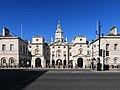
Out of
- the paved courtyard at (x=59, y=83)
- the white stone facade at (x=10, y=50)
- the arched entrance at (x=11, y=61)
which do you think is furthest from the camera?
the white stone facade at (x=10, y=50)

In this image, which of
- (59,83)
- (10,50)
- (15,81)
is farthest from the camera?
(10,50)

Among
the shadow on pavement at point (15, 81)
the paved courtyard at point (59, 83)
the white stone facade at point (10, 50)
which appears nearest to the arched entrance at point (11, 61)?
the white stone facade at point (10, 50)

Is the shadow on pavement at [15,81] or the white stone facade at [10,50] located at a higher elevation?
the white stone facade at [10,50]

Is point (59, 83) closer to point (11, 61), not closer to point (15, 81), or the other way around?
point (15, 81)

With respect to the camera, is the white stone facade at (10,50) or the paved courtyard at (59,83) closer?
the paved courtyard at (59,83)

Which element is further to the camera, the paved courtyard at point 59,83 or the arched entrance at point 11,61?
the arched entrance at point 11,61

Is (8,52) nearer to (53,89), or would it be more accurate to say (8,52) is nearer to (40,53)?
(40,53)

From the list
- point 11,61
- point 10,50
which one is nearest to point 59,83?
point 11,61

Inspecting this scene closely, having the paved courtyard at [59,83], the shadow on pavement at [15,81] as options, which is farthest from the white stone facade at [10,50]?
the paved courtyard at [59,83]

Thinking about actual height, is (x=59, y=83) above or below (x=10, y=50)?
below

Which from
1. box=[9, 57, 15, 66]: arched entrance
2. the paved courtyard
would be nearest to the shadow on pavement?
the paved courtyard

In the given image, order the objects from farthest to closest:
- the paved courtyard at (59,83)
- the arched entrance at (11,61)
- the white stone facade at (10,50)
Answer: the white stone facade at (10,50) → the arched entrance at (11,61) → the paved courtyard at (59,83)

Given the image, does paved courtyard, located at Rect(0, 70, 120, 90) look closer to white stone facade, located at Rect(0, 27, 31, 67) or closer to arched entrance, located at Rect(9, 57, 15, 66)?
arched entrance, located at Rect(9, 57, 15, 66)

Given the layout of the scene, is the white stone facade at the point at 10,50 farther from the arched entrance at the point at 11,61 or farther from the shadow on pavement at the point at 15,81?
the shadow on pavement at the point at 15,81
